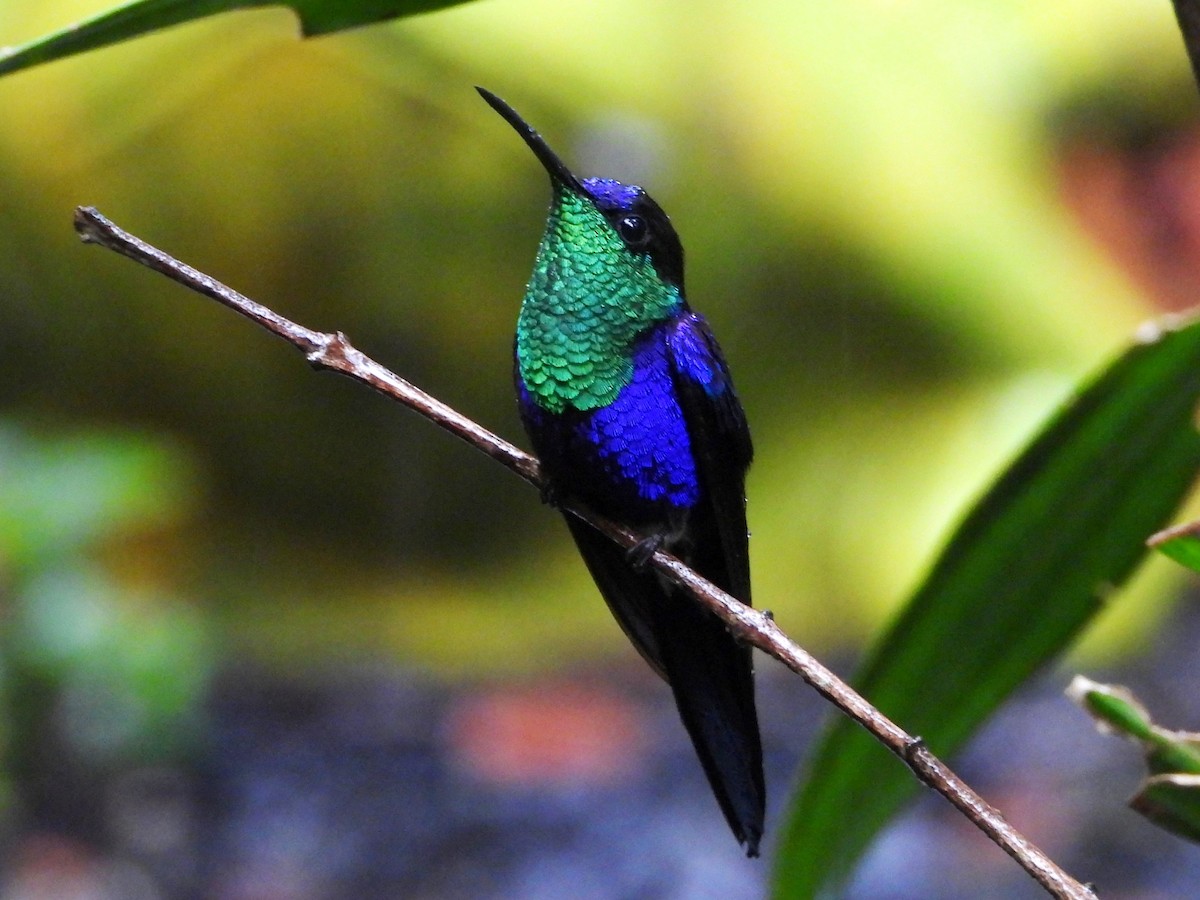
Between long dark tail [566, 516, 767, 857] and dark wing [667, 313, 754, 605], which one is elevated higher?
dark wing [667, 313, 754, 605]

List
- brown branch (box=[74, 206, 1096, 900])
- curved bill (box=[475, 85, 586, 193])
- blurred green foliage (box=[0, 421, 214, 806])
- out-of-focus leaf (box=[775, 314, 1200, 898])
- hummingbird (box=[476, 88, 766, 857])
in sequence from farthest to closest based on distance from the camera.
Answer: blurred green foliage (box=[0, 421, 214, 806]) → hummingbird (box=[476, 88, 766, 857]) → out-of-focus leaf (box=[775, 314, 1200, 898]) → curved bill (box=[475, 85, 586, 193]) → brown branch (box=[74, 206, 1096, 900])

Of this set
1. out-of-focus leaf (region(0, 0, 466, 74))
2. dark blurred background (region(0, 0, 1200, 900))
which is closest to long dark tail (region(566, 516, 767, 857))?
out-of-focus leaf (region(0, 0, 466, 74))

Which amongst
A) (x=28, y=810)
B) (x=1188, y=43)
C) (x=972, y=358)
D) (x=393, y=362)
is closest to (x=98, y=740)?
(x=28, y=810)

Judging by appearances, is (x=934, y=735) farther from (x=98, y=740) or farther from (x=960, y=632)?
(x=98, y=740)

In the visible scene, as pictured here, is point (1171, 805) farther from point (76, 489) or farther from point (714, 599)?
point (76, 489)

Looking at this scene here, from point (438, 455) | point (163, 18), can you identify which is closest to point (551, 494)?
point (163, 18)

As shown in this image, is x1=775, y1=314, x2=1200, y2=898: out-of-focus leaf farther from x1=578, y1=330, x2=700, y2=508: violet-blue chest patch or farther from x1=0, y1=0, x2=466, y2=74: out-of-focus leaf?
x1=0, y1=0, x2=466, y2=74: out-of-focus leaf

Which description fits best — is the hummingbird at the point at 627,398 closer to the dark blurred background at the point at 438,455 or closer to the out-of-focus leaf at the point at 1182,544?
the out-of-focus leaf at the point at 1182,544
